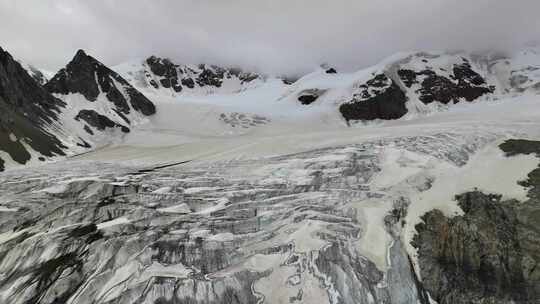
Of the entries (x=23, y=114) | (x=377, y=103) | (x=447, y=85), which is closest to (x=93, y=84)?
(x=23, y=114)

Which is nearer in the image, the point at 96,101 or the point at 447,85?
the point at 96,101

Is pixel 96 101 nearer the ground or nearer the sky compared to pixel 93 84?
nearer the ground

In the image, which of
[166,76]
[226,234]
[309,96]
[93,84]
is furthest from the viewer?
[166,76]

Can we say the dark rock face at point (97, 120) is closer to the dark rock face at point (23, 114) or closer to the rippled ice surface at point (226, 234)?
the dark rock face at point (23, 114)

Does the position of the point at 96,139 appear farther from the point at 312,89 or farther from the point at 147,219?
the point at 312,89

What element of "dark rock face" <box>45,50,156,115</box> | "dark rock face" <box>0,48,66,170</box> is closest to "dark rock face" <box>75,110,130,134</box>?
"dark rock face" <box>0,48,66,170</box>

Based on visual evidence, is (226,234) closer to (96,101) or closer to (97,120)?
(97,120)
